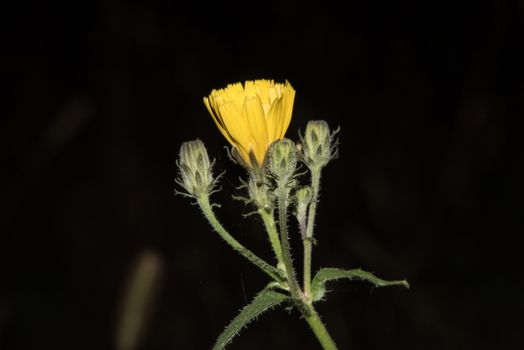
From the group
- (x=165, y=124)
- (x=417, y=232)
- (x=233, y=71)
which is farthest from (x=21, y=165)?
(x=417, y=232)

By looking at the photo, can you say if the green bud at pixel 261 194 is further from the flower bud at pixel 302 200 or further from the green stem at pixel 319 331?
the green stem at pixel 319 331

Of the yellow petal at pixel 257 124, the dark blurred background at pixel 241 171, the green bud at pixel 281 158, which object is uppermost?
the yellow petal at pixel 257 124

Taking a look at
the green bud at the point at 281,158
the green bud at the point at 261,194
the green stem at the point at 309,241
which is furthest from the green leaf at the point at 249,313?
the green bud at the point at 281,158

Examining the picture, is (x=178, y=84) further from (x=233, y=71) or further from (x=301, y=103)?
(x=301, y=103)

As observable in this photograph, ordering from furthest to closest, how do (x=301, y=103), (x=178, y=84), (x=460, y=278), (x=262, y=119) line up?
1. (x=178, y=84)
2. (x=301, y=103)
3. (x=460, y=278)
4. (x=262, y=119)

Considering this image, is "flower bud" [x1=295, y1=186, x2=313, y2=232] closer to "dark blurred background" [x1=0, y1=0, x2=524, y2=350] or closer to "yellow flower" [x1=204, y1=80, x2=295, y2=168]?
"yellow flower" [x1=204, y1=80, x2=295, y2=168]

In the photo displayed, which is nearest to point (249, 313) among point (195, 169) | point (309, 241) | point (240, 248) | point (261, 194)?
point (240, 248)
